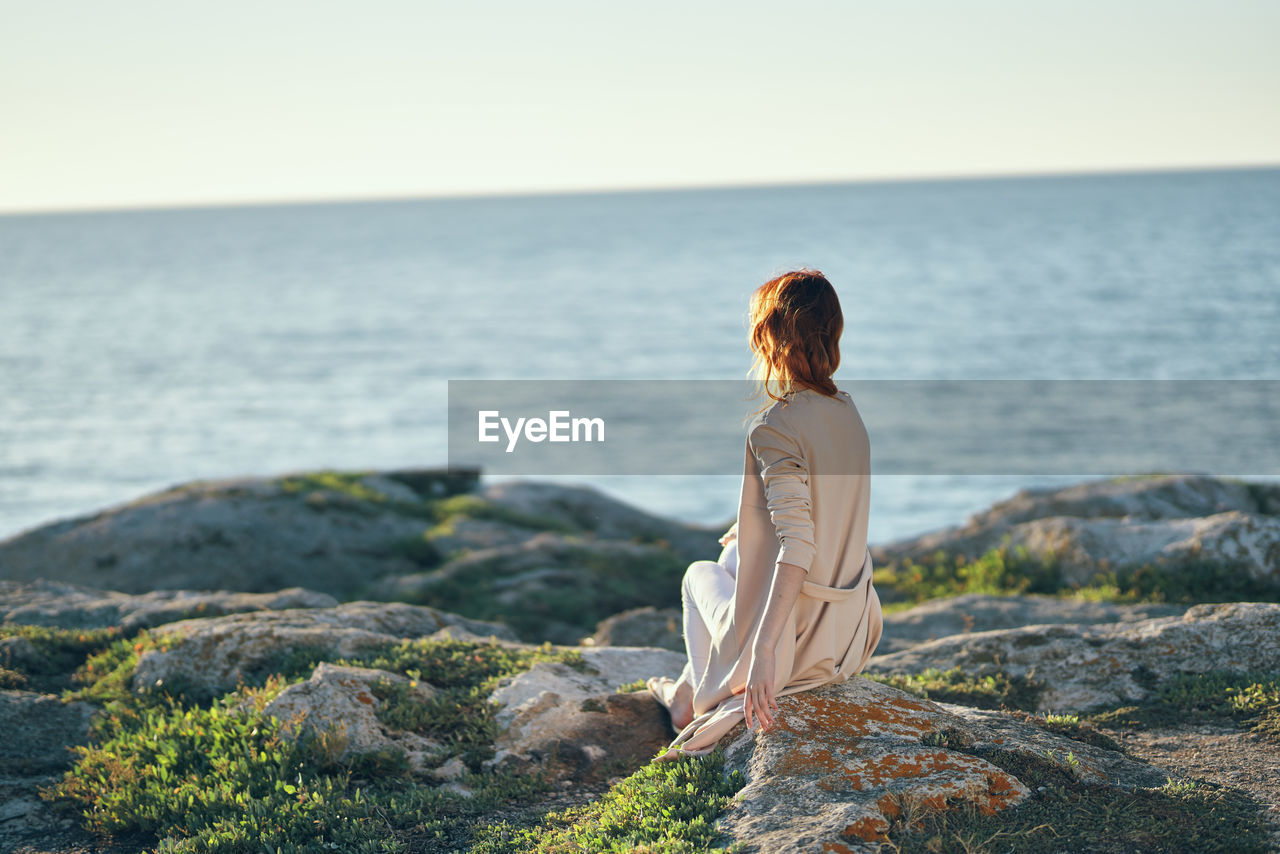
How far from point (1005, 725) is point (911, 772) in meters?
1.32

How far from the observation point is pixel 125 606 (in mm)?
11344

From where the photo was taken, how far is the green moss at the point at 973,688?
8016 mm

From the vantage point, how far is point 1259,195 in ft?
636

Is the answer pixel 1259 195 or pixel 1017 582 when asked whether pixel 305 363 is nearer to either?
pixel 1017 582

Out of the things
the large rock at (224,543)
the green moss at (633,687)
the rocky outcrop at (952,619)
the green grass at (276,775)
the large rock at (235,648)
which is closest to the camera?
the green grass at (276,775)

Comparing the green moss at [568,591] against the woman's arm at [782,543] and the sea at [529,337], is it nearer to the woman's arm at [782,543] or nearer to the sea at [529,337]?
the woman's arm at [782,543]

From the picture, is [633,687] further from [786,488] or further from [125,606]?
[125,606]

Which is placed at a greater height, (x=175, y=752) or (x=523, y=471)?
(x=175, y=752)

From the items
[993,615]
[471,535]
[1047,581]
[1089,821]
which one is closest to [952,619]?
[993,615]

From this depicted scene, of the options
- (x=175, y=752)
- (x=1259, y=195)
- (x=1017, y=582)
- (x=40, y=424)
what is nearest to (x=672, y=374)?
(x=40, y=424)

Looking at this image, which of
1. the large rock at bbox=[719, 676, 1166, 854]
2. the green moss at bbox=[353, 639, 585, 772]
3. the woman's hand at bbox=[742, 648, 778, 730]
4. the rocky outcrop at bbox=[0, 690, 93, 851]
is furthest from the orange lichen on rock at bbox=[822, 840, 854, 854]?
the rocky outcrop at bbox=[0, 690, 93, 851]

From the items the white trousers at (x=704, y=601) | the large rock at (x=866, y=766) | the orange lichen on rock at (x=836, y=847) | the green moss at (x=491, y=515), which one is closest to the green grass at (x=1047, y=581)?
the green moss at (x=491, y=515)

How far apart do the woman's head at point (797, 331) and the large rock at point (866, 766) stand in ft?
6.62

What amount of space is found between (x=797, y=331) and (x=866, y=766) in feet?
8.12
